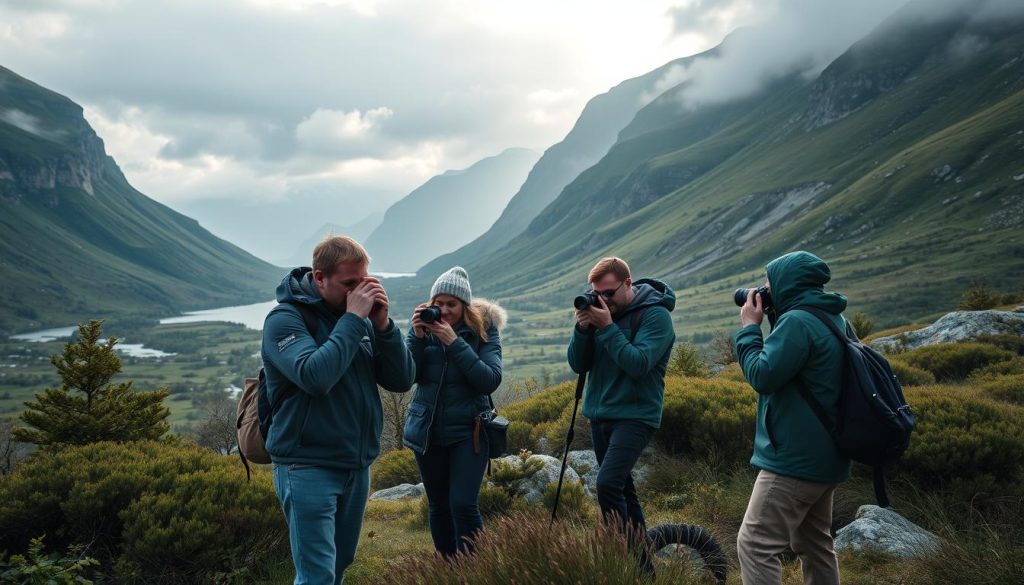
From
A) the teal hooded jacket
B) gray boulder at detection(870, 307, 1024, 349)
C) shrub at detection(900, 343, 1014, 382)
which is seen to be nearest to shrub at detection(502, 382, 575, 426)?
shrub at detection(900, 343, 1014, 382)

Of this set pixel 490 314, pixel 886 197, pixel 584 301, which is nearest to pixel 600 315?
pixel 584 301

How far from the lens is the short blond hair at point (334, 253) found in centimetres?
330

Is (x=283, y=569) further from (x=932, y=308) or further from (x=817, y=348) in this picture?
(x=932, y=308)

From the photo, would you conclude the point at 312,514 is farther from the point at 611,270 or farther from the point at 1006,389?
the point at 1006,389

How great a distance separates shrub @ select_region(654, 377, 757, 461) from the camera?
798cm

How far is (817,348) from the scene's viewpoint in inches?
127

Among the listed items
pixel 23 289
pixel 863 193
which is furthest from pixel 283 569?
pixel 23 289

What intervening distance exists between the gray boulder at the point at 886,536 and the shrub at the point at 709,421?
2352 mm

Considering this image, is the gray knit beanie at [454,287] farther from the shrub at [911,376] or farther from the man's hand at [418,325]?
the shrub at [911,376]

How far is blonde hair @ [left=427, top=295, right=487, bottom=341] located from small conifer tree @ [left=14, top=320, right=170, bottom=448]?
7227mm

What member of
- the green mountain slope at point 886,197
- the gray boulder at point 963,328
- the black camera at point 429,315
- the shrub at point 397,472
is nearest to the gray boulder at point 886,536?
the black camera at point 429,315

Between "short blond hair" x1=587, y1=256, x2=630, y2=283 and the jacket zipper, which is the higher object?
"short blond hair" x1=587, y1=256, x2=630, y2=283

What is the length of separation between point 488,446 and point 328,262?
6.53 ft

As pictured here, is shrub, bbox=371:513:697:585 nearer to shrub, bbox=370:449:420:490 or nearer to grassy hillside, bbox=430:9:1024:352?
shrub, bbox=370:449:420:490
